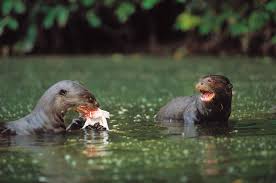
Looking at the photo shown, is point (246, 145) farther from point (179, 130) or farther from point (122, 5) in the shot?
point (122, 5)

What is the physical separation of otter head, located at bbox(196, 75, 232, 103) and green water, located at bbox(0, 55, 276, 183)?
322 mm

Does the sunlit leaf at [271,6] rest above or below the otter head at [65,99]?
above

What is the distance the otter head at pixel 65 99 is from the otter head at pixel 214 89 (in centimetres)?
112

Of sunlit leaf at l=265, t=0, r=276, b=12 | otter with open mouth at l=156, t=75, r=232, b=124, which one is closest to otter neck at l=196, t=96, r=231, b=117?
otter with open mouth at l=156, t=75, r=232, b=124

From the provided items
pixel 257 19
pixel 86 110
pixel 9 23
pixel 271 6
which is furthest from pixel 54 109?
pixel 9 23

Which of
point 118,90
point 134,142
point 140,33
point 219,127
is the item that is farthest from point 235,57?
point 134,142

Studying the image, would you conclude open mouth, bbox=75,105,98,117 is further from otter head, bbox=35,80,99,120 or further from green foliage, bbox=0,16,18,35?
green foliage, bbox=0,16,18,35

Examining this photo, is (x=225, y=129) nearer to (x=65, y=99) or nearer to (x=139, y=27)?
(x=65, y=99)

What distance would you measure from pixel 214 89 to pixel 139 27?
1243 cm

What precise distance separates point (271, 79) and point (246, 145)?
656cm

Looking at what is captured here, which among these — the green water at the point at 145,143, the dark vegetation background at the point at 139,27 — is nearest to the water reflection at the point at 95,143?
the green water at the point at 145,143

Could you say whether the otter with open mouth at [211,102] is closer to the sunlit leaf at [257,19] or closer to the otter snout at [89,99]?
the otter snout at [89,99]

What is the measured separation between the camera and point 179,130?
857 centimetres

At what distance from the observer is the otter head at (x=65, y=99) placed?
8.53 meters
